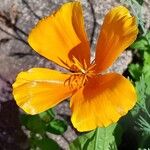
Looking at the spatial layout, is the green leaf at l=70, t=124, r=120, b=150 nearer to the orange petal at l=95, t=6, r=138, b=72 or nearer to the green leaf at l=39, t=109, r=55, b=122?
the green leaf at l=39, t=109, r=55, b=122

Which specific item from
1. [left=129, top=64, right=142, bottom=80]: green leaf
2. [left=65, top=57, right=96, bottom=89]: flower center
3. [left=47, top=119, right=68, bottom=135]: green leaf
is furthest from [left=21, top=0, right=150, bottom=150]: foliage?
[left=65, top=57, right=96, bottom=89]: flower center

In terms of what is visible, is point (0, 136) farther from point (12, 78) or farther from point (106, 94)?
point (106, 94)

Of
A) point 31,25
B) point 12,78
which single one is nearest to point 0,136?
point 12,78

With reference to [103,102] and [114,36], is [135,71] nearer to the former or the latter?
[114,36]

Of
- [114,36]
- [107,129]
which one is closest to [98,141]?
[107,129]

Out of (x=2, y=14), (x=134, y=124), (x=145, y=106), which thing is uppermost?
(x=2, y=14)

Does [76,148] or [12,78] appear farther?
[12,78]

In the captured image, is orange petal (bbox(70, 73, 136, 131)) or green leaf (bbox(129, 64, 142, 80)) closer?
orange petal (bbox(70, 73, 136, 131))

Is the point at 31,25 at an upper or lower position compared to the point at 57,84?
lower
